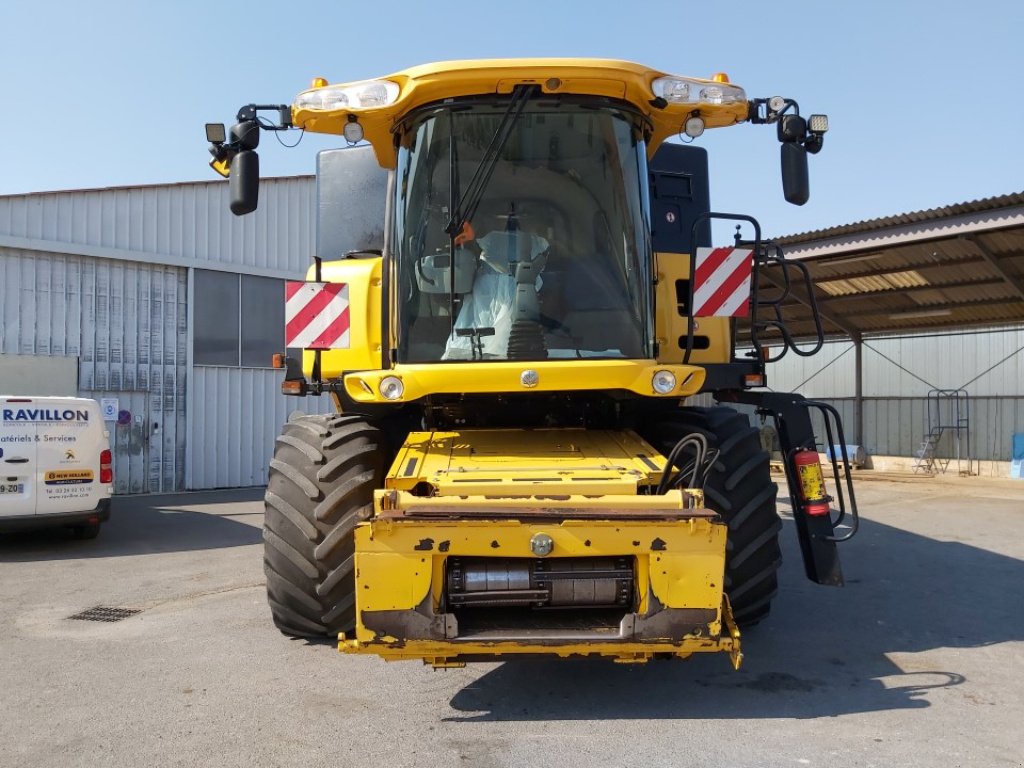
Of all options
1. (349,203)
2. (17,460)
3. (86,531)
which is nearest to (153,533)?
(86,531)

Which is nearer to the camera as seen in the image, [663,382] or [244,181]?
[663,382]

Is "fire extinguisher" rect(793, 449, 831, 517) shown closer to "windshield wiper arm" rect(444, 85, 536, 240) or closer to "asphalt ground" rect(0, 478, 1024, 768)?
"asphalt ground" rect(0, 478, 1024, 768)

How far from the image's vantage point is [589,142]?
4.62 metres

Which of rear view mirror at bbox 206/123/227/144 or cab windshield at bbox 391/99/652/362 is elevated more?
rear view mirror at bbox 206/123/227/144

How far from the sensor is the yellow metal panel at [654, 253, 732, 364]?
517 centimetres

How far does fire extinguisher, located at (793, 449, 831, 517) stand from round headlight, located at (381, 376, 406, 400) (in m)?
2.44

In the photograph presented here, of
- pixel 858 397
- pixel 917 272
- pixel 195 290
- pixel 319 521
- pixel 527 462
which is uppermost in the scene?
pixel 917 272

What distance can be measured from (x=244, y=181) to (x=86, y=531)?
736 cm

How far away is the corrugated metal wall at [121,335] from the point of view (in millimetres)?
14500

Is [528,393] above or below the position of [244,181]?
below

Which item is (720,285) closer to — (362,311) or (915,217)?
(362,311)

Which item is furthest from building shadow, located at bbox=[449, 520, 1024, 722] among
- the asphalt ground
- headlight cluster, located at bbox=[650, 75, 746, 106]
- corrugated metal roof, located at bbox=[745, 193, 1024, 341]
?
corrugated metal roof, located at bbox=[745, 193, 1024, 341]

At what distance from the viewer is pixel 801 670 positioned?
16.0 ft

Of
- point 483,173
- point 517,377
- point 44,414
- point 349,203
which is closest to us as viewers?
point 517,377
